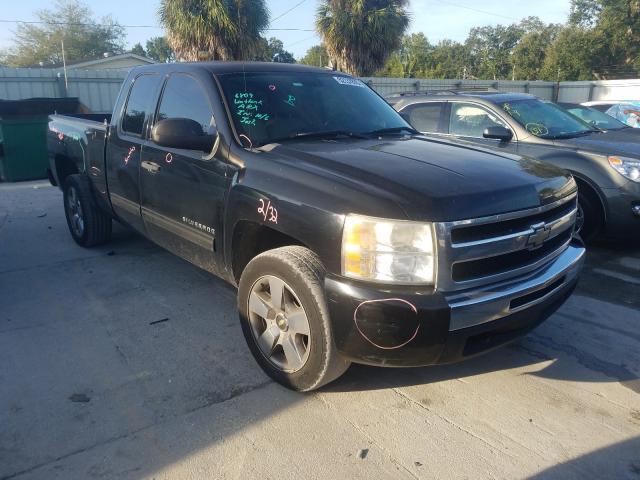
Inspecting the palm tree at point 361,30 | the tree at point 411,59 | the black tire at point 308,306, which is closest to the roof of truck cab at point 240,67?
the black tire at point 308,306

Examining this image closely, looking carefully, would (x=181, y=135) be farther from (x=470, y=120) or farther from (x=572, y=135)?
(x=572, y=135)

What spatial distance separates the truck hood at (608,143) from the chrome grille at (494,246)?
312cm

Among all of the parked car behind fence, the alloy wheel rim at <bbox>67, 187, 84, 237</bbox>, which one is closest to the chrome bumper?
the parked car behind fence

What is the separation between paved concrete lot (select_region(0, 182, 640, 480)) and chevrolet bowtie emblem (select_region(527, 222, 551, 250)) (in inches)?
35.3

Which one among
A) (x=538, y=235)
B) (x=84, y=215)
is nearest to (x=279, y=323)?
(x=538, y=235)

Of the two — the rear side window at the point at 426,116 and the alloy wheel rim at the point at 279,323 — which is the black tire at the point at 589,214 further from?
the alloy wheel rim at the point at 279,323

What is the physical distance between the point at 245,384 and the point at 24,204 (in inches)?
277

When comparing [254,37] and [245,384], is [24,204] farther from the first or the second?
[254,37]

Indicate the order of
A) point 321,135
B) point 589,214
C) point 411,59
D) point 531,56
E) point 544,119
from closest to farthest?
1. point 321,135
2. point 589,214
3. point 544,119
4. point 531,56
5. point 411,59

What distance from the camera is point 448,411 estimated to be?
298cm

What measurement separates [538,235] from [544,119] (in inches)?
171

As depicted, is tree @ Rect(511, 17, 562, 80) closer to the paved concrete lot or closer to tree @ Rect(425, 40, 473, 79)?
tree @ Rect(425, 40, 473, 79)

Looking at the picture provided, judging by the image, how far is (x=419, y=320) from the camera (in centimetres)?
254

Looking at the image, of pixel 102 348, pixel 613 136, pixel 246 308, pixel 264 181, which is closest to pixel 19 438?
pixel 102 348
